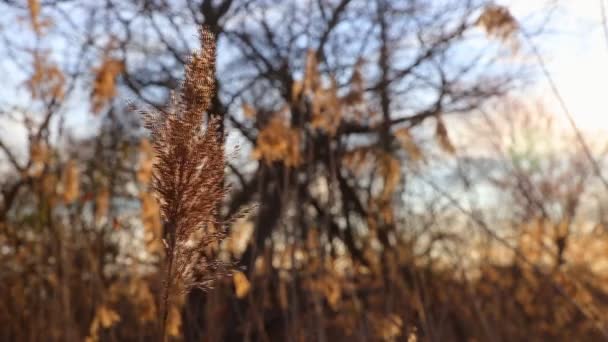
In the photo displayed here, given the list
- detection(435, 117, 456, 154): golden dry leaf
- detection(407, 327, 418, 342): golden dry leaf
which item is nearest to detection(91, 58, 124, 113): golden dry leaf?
detection(435, 117, 456, 154): golden dry leaf

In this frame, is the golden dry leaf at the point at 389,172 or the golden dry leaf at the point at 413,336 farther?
the golden dry leaf at the point at 389,172

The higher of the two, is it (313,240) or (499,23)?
(499,23)

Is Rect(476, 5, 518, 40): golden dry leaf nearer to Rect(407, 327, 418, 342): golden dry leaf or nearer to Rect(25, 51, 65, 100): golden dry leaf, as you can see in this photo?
Rect(407, 327, 418, 342): golden dry leaf

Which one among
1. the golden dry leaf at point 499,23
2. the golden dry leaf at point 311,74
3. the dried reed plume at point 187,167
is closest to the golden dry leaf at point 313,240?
the golden dry leaf at point 311,74

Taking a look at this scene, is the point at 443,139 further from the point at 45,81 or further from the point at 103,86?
the point at 45,81

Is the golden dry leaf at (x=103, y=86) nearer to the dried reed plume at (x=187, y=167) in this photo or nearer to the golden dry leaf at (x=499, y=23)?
the golden dry leaf at (x=499, y=23)

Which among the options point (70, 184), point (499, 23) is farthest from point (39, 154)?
point (499, 23)
